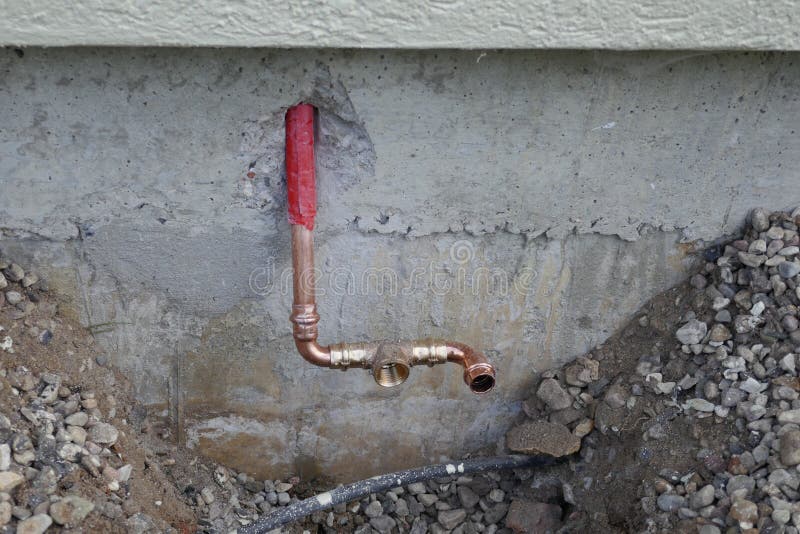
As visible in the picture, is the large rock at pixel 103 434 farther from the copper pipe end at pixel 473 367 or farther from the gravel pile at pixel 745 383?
the gravel pile at pixel 745 383

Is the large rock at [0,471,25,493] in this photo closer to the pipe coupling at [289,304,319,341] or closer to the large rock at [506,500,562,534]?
the pipe coupling at [289,304,319,341]

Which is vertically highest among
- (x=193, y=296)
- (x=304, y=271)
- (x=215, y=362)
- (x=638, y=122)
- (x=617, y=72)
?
(x=617, y=72)

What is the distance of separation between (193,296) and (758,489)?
6.01ft

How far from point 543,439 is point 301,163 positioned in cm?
131

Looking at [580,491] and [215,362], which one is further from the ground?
[215,362]

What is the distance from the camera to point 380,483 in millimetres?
2639

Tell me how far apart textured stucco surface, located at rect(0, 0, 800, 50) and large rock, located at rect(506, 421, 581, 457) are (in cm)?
136

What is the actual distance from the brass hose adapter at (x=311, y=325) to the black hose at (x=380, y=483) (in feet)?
1.88

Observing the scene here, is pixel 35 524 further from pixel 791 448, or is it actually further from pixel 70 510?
pixel 791 448

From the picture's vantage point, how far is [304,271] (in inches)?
86.0

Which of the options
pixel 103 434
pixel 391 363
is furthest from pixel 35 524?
pixel 391 363

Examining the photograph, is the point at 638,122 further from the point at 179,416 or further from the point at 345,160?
the point at 179,416

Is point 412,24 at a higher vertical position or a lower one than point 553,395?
higher

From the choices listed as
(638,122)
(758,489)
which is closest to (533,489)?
(758,489)
